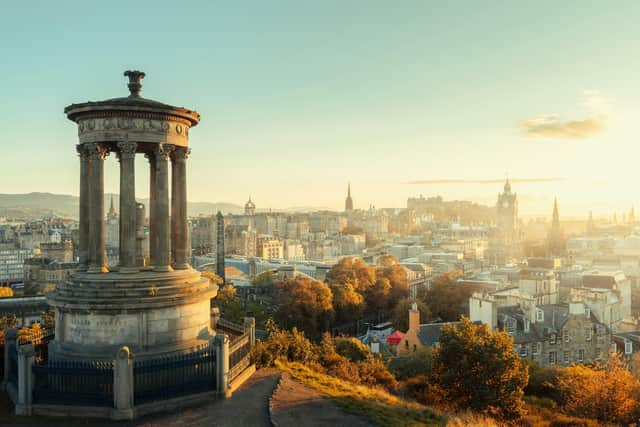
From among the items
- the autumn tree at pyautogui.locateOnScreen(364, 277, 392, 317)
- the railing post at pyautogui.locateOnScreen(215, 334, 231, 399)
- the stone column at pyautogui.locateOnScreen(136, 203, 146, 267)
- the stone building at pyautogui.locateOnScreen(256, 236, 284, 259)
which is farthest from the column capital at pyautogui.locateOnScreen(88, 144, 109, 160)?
the stone building at pyautogui.locateOnScreen(256, 236, 284, 259)

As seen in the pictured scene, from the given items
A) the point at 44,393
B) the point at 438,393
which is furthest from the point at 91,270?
the point at 438,393

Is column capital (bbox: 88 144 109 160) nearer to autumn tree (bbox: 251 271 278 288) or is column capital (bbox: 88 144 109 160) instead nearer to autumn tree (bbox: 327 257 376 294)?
autumn tree (bbox: 327 257 376 294)

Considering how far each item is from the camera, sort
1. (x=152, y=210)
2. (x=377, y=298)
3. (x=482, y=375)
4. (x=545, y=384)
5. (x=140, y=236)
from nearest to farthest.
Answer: (x=152, y=210)
(x=140, y=236)
(x=482, y=375)
(x=545, y=384)
(x=377, y=298)

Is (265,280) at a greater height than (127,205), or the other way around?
(127,205)

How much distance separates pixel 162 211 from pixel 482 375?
14694 mm

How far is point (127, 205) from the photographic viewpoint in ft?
59.0

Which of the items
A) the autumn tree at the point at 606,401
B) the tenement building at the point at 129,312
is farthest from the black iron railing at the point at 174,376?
the autumn tree at the point at 606,401

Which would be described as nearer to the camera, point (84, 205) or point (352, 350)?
point (84, 205)

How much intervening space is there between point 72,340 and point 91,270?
7.41 ft

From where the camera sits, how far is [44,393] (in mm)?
15125

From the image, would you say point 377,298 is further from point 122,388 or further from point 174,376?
point 122,388

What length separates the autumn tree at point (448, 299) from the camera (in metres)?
71.7

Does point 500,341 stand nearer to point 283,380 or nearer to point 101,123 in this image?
point 283,380

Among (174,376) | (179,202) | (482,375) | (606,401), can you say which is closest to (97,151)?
(179,202)
